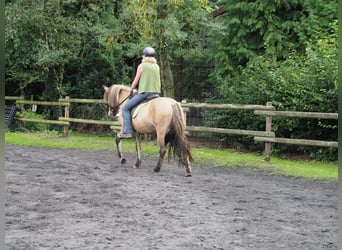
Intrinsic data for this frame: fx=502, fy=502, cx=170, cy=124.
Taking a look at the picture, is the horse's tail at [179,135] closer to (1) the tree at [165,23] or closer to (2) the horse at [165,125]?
(2) the horse at [165,125]

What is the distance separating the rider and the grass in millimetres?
2140

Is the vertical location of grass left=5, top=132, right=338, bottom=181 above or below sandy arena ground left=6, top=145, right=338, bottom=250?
above

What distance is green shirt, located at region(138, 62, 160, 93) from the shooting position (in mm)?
8398

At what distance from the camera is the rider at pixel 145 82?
8422 mm

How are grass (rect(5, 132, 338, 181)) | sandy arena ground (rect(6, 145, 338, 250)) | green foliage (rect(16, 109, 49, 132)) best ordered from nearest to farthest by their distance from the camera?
sandy arena ground (rect(6, 145, 338, 250)) < grass (rect(5, 132, 338, 181)) < green foliage (rect(16, 109, 49, 132))

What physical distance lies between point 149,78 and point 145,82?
0.32 ft

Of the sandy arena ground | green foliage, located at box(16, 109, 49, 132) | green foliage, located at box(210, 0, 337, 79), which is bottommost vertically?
the sandy arena ground

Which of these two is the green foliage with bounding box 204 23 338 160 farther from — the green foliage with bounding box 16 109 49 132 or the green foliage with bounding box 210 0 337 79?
the green foliage with bounding box 16 109 49 132

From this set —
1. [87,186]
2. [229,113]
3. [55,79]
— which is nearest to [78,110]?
[55,79]

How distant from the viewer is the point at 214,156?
35.9 feet

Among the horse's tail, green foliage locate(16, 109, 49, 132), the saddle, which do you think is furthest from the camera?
green foliage locate(16, 109, 49, 132)

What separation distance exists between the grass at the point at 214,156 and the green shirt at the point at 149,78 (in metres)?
2.30

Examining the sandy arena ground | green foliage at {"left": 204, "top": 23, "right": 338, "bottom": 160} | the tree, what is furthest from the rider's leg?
the tree

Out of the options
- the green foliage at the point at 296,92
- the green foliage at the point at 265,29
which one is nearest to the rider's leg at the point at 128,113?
the green foliage at the point at 296,92
